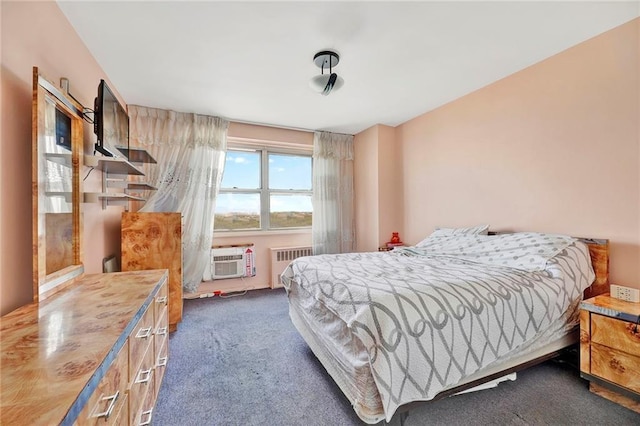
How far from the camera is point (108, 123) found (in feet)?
6.14

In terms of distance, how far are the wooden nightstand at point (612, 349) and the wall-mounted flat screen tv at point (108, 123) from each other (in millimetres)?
3330

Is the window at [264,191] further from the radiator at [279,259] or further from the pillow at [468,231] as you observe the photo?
the pillow at [468,231]

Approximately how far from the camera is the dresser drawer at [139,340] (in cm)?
109

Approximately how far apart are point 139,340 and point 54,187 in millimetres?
921

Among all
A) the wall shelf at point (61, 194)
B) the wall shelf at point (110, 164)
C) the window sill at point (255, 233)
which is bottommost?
the window sill at point (255, 233)

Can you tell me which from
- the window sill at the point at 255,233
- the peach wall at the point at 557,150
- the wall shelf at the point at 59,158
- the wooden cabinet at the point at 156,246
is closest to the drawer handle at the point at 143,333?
the wall shelf at the point at 59,158

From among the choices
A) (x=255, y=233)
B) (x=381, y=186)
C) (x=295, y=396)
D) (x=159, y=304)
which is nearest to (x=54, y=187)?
(x=159, y=304)

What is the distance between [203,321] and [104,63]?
2.58 m

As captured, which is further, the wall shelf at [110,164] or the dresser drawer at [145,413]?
the wall shelf at [110,164]

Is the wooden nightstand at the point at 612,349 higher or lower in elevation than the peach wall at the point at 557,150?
lower

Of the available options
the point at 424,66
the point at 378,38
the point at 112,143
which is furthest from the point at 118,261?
the point at 424,66

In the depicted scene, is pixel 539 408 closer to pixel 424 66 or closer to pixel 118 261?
pixel 424 66

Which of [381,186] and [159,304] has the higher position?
[381,186]

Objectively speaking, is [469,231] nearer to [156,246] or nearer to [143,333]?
[143,333]
